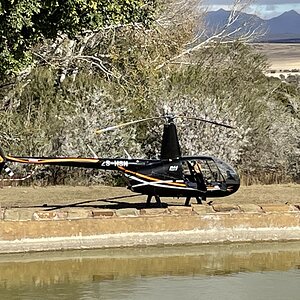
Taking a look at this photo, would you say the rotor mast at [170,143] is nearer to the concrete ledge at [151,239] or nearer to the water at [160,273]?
the concrete ledge at [151,239]

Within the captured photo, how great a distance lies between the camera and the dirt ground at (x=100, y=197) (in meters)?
20.6

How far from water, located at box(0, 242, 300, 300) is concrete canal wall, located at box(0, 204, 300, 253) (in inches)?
8.6

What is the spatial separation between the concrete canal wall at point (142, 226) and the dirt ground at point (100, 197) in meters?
2.59

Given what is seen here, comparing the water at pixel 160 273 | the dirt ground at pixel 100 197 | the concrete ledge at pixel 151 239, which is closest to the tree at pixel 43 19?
the dirt ground at pixel 100 197

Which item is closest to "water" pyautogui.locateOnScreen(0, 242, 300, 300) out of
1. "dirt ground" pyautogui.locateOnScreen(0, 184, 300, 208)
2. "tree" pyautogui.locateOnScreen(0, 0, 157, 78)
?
"dirt ground" pyautogui.locateOnScreen(0, 184, 300, 208)

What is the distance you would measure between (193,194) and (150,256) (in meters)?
2.87

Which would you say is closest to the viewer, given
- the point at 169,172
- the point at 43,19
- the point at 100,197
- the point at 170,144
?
the point at 169,172

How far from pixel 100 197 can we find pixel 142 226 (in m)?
5.07

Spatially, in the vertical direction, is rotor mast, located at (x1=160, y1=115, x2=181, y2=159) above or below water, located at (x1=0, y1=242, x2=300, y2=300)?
above

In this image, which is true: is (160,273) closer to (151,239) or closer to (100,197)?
(151,239)

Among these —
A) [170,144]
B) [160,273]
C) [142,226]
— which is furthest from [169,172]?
[160,273]

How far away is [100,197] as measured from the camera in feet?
72.2

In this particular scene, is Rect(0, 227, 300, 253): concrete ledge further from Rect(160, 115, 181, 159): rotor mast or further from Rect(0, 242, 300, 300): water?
Rect(160, 115, 181, 159): rotor mast

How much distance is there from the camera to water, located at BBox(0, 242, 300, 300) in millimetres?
13688
